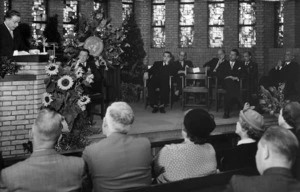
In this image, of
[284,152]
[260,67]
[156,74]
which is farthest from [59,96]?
[260,67]

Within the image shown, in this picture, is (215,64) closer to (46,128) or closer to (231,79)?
(231,79)

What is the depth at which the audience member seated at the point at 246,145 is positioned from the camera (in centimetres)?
360

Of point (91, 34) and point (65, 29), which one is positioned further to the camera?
point (65, 29)

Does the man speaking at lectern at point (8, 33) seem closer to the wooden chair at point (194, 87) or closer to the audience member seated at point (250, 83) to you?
the wooden chair at point (194, 87)

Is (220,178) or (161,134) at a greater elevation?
(220,178)

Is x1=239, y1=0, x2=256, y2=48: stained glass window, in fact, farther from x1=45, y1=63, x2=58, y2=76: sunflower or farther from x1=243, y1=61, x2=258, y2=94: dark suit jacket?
x1=45, y1=63, x2=58, y2=76: sunflower

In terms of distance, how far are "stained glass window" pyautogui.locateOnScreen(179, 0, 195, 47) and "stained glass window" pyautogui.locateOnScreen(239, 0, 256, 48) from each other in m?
1.42

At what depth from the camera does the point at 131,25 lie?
13.6 metres

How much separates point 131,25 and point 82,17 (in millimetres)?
3409

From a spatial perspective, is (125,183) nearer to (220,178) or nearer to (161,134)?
(220,178)

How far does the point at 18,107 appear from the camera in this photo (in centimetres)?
680

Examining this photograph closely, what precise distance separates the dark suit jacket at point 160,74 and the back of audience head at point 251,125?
7.29 m

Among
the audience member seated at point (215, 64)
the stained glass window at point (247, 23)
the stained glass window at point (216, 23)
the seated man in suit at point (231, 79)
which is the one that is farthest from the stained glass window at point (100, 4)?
the seated man in suit at point (231, 79)

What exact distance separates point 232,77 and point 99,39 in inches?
113
